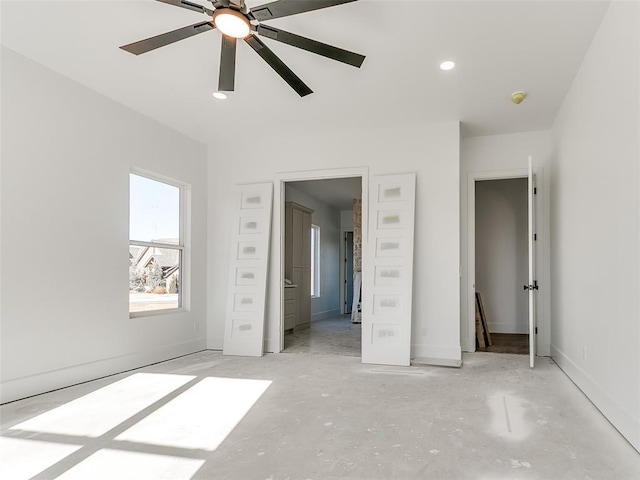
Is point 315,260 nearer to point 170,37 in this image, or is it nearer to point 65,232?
point 65,232

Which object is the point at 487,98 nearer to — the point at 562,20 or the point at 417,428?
the point at 562,20

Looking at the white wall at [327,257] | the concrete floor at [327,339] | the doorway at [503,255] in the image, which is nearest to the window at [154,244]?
the concrete floor at [327,339]

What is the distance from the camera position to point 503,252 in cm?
686

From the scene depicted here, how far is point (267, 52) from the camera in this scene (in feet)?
8.43

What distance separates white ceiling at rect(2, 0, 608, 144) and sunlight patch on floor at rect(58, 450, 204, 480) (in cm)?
272

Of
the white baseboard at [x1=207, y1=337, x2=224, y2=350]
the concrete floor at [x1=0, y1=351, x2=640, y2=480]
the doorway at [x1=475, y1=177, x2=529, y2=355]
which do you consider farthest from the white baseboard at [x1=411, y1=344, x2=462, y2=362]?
the white baseboard at [x1=207, y1=337, x2=224, y2=350]

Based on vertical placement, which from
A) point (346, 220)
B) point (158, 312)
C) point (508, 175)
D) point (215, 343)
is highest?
point (508, 175)

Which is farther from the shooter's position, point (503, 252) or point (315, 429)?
point (503, 252)

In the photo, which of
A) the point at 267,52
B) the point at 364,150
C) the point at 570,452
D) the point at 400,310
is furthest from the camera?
the point at 364,150

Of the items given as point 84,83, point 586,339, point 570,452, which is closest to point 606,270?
point 586,339

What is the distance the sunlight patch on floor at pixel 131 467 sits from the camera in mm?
2047

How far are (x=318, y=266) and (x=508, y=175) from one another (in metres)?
4.99

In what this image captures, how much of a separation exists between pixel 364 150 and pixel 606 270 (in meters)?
2.95

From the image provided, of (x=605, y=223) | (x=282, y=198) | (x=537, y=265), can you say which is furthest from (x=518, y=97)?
(x=282, y=198)
